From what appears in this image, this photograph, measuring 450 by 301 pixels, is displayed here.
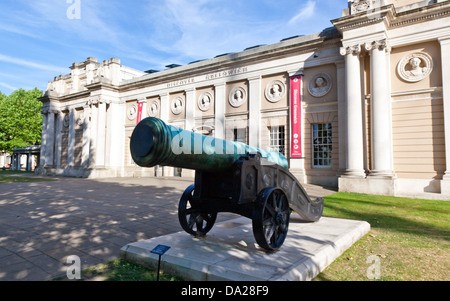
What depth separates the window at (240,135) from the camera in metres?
18.5

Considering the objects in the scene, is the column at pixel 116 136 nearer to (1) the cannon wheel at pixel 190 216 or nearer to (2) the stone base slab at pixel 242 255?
(2) the stone base slab at pixel 242 255

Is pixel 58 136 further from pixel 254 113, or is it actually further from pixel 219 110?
pixel 254 113

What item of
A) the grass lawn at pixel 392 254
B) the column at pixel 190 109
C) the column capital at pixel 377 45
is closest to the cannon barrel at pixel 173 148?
the grass lawn at pixel 392 254

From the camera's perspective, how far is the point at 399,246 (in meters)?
4.57

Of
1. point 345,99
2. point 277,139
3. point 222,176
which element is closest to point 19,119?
point 277,139

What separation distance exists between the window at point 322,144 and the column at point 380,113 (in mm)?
2700

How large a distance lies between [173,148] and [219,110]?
17.1 metres

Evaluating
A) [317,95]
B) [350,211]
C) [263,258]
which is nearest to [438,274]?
[263,258]

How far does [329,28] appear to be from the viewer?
50.9 feet

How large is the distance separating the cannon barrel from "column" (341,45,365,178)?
11.5 m

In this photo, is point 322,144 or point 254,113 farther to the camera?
point 254,113

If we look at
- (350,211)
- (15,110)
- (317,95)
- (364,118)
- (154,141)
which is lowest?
(350,211)
